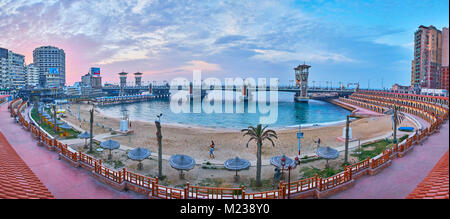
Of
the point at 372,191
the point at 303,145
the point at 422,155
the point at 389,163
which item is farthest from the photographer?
the point at 303,145

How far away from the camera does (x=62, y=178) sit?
1376 centimetres

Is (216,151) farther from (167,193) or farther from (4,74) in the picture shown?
(4,74)

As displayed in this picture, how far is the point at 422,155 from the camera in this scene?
1792cm

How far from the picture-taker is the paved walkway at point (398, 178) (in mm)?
11805

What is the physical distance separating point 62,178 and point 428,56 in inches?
5535

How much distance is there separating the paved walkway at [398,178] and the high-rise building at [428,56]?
115167mm

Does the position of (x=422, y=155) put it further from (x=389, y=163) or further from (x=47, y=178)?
(x=47, y=178)

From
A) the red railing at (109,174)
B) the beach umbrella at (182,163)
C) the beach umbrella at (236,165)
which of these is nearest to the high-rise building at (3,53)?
the red railing at (109,174)

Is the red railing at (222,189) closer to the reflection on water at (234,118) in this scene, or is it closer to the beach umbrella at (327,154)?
the beach umbrella at (327,154)

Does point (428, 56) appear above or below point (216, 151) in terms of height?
above

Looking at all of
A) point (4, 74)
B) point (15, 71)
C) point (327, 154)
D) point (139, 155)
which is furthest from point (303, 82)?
point (15, 71)
